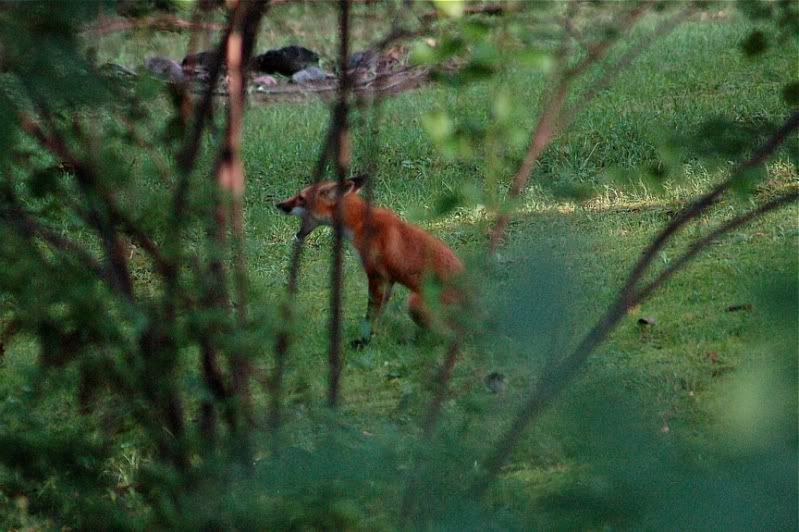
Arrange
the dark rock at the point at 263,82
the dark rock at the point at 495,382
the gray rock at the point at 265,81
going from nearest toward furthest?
the dark rock at the point at 495,382 < the dark rock at the point at 263,82 < the gray rock at the point at 265,81

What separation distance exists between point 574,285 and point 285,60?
41.1ft

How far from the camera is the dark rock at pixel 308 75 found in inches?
512

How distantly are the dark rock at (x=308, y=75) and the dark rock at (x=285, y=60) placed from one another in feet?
0.48

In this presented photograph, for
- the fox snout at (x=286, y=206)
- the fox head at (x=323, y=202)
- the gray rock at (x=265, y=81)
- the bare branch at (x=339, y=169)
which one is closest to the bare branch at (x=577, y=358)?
the bare branch at (x=339, y=169)

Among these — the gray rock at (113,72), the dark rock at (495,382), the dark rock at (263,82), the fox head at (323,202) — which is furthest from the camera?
the dark rock at (263,82)

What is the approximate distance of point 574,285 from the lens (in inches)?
50.9

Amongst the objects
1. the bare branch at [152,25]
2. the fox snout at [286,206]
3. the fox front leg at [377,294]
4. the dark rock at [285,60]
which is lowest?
the fox front leg at [377,294]

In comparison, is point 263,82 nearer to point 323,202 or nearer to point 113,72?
point 323,202

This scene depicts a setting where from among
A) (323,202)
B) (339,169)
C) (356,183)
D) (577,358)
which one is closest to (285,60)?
(323,202)

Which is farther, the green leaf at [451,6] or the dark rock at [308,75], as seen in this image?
the dark rock at [308,75]

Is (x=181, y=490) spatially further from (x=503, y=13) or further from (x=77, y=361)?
(x=503, y=13)

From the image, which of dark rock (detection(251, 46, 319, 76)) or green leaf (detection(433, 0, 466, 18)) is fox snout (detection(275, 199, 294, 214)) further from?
dark rock (detection(251, 46, 319, 76))

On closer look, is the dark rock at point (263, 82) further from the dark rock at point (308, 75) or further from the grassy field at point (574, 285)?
the grassy field at point (574, 285)

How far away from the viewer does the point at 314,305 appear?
21.2 feet
